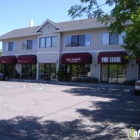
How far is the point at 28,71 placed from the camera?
3056 cm

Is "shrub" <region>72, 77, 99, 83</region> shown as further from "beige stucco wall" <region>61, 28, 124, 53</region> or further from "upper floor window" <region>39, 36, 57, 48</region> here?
"upper floor window" <region>39, 36, 57, 48</region>

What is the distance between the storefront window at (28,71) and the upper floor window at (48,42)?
3764mm

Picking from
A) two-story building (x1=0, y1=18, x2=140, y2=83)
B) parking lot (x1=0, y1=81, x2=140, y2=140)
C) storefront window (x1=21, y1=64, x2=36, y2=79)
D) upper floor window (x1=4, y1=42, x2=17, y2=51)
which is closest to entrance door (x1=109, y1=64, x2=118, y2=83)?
two-story building (x1=0, y1=18, x2=140, y2=83)

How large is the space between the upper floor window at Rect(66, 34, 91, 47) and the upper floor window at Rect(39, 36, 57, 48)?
199 cm

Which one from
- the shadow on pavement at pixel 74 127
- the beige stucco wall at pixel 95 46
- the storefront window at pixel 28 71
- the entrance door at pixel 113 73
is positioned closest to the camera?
the shadow on pavement at pixel 74 127

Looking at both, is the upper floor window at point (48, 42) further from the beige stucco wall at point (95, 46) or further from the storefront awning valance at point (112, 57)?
the storefront awning valance at point (112, 57)

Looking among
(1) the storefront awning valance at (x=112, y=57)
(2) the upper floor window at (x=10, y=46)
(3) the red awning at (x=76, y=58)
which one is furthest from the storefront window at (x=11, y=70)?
(1) the storefront awning valance at (x=112, y=57)

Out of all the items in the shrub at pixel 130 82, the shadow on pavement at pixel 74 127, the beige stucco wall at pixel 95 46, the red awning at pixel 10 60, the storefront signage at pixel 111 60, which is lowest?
the shadow on pavement at pixel 74 127

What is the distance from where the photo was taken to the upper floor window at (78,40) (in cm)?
2503

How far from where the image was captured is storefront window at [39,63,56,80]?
27.7 metres

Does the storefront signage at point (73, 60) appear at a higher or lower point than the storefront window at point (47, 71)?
higher

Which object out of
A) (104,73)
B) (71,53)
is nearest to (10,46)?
(71,53)

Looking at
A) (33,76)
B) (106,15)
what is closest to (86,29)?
(33,76)

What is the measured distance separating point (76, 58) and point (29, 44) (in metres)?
9.77
